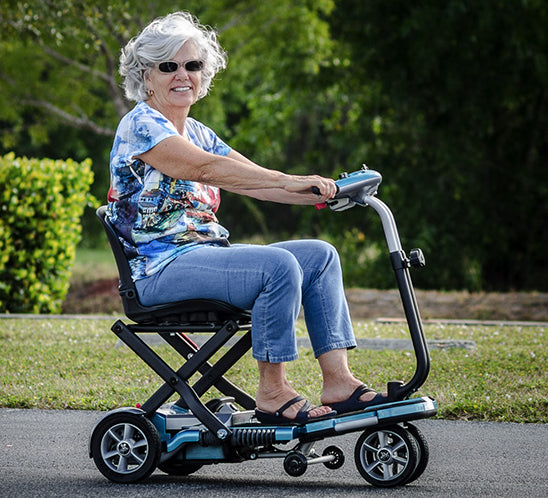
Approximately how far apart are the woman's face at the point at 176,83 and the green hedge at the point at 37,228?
5.59m

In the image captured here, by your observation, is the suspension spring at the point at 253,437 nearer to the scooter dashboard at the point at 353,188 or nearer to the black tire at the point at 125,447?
the black tire at the point at 125,447

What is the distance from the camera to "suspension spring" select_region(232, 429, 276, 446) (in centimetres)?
378

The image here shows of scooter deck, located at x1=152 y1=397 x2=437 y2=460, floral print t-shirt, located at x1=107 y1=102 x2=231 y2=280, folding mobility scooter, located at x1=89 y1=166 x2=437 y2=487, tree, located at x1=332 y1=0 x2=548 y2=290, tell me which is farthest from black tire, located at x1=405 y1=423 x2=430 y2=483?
tree, located at x1=332 y1=0 x2=548 y2=290

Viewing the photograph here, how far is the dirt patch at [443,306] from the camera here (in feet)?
34.7

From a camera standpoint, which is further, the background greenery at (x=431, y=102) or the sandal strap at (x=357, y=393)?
the background greenery at (x=431, y=102)

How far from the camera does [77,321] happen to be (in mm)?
8555

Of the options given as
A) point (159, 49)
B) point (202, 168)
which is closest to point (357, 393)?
point (202, 168)

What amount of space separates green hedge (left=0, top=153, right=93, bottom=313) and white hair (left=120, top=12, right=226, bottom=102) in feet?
18.1

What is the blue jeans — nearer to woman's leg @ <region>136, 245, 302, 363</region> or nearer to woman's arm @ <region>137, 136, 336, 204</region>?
woman's leg @ <region>136, 245, 302, 363</region>

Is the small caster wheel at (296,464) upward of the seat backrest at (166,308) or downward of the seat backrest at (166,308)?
downward

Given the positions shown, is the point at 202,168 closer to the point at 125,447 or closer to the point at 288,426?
the point at 288,426

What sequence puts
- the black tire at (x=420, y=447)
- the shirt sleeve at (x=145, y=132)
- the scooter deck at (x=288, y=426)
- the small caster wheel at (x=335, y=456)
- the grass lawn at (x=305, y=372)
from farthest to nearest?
the grass lawn at (x=305, y=372), the small caster wheel at (x=335, y=456), the shirt sleeve at (x=145, y=132), the black tire at (x=420, y=447), the scooter deck at (x=288, y=426)

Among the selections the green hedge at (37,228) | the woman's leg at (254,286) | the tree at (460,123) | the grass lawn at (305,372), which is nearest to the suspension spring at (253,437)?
the woman's leg at (254,286)

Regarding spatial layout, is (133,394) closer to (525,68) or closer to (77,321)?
(77,321)
